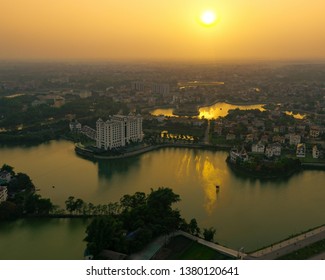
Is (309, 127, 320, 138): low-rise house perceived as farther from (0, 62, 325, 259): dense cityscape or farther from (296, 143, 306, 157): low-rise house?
(296, 143, 306, 157): low-rise house

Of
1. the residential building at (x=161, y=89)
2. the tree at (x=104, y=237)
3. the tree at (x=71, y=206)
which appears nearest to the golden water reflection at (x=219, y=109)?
the residential building at (x=161, y=89)

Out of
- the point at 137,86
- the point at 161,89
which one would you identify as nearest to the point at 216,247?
the point at 161,89

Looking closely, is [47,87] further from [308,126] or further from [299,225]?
[299,225]

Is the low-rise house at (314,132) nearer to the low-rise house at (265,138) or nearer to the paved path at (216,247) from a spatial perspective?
the low-rise house at (265,138)

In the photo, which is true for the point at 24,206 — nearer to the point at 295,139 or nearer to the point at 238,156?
the point at 238,156

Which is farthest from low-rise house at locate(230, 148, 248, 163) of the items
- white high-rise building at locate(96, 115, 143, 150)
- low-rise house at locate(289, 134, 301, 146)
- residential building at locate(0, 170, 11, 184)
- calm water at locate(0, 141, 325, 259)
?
residential building at locate(0, 170, 11, 184)
